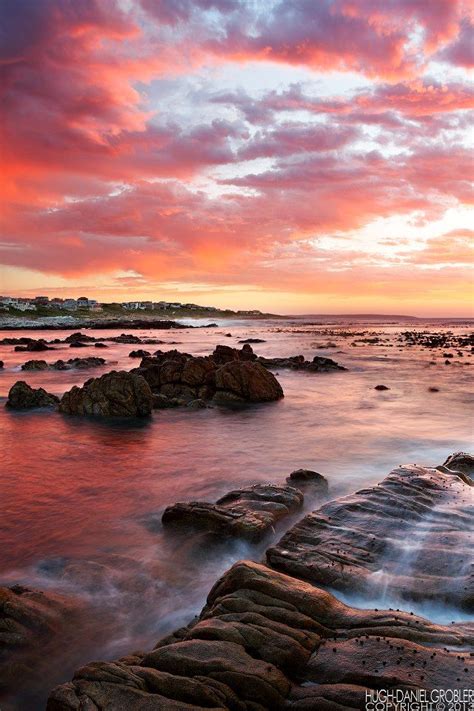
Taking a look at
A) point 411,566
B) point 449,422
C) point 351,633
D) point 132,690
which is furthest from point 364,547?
point 449,422

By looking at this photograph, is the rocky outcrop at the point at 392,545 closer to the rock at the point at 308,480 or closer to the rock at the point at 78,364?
the rock at the point at 308,480

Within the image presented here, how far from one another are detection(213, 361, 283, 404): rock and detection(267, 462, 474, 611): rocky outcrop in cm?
1336

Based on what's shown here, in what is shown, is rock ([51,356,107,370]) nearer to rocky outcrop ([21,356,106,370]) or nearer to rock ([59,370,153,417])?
rocky outcrop ([21,356,106,370])

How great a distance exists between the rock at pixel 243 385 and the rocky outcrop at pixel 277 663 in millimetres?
17280

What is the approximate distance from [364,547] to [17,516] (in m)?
6.73

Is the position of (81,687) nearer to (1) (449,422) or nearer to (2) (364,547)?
(2) (364,547)

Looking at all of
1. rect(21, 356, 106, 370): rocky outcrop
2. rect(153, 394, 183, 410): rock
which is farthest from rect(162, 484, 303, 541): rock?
rect(21, 356, 106, 370): rocky outcrop

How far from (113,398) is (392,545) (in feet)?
46.1

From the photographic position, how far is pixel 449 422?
18.7 meters

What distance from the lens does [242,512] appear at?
8.86 metres

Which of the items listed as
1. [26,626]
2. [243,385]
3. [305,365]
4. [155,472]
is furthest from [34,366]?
[26,626]

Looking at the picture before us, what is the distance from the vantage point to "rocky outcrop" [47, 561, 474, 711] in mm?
4086

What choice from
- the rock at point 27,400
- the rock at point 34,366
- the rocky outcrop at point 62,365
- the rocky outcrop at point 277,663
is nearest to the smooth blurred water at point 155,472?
the rock at point 27,400

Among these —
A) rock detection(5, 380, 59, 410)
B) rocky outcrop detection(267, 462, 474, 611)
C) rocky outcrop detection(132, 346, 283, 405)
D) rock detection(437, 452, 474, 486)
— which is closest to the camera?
rocky outcrop detection(267, 462, 474, 611)
